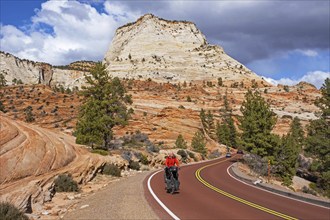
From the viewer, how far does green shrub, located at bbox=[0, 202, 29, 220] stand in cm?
1039

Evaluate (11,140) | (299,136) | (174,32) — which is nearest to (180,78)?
(174,32)

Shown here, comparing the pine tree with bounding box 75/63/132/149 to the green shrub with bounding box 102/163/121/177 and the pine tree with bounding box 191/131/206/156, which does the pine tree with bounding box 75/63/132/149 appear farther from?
the pine tree with bounding box 191/131/206/156

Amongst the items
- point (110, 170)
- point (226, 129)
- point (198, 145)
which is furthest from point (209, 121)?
point (110, 170)

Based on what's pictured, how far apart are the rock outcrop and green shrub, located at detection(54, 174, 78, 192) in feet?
341

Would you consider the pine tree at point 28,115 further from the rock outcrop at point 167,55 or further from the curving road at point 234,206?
the rock outcrop at point 167,55

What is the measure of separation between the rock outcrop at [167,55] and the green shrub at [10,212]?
110 metres

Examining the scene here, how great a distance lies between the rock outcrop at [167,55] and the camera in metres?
125

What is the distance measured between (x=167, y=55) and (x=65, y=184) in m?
126

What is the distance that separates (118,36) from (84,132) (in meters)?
143

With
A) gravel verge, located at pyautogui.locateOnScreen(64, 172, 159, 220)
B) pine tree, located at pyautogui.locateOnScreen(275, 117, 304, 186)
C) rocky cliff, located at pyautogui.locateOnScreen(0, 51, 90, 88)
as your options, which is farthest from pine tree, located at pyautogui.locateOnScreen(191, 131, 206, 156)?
rocky cliff, located at pyautogui.locateOnScreen(0, 51, 90, 88)

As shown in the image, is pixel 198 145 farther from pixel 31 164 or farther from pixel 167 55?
pixel 167 55

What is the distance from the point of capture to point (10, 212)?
10.6 metres

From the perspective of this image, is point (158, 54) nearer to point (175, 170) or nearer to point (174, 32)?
point (174, 32)

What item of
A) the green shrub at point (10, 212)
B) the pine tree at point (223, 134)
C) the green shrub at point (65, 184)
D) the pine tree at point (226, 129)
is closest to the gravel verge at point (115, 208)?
the green shrub at point (10, 212)
